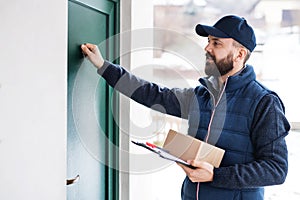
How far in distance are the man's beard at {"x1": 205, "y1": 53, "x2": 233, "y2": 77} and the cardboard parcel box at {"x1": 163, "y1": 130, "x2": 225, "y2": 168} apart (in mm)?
341

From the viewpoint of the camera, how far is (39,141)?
137 centimetres

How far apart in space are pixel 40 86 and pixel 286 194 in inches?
77.3

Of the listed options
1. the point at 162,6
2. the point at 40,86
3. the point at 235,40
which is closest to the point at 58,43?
the point at 40,86

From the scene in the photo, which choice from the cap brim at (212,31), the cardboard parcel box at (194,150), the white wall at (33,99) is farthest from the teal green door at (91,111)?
Answer: the cap brim at (212,31)

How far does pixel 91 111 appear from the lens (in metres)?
2.03

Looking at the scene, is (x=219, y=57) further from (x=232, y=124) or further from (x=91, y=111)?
(x=91, y=111)

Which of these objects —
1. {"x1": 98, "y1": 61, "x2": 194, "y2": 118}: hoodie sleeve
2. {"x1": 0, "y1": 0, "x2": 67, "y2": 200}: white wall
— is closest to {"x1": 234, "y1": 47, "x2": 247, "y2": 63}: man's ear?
{"x1": 98, "y1": 61, "x2": 194, "y2": 118}: hoodie sleeve

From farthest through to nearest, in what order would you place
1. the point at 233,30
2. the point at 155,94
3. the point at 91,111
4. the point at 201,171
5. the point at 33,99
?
the point at 155,94
the point at 91,111
the point at 233,30
the point at 201,171
the point at 33,99

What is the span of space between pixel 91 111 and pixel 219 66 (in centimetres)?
62

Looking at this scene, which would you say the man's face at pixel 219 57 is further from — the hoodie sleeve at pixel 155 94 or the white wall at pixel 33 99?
the white wall at pixel 33 99

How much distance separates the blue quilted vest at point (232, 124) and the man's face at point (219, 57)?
0.07 meters

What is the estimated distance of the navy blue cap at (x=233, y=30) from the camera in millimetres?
1907

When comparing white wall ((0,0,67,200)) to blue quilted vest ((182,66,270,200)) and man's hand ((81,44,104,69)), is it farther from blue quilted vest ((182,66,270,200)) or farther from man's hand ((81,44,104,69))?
blue quilted vest ((182,66,270,200))

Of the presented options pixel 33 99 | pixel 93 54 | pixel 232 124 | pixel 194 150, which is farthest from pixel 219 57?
pixel 33 99
